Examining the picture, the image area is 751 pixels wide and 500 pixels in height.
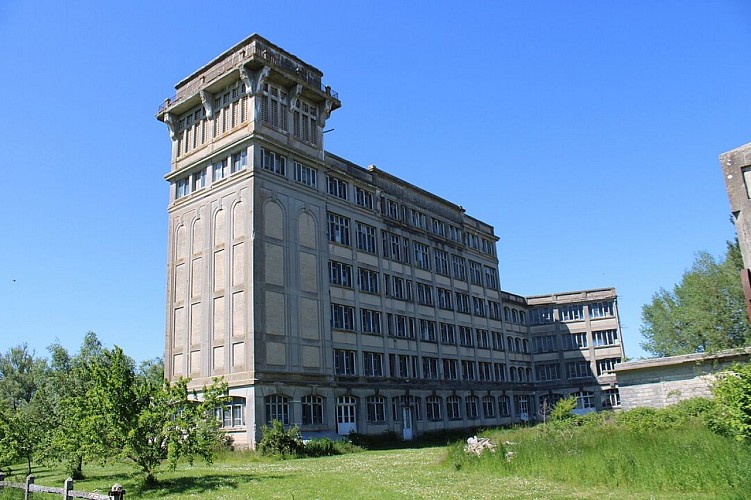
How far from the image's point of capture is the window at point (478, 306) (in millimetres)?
63469

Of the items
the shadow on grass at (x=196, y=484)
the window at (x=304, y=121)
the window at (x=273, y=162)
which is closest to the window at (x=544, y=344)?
the window at (x=304, y=121)

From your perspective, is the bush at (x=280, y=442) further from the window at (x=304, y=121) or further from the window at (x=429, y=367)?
the window at (x=304, y=121)

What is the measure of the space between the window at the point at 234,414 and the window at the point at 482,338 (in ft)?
103

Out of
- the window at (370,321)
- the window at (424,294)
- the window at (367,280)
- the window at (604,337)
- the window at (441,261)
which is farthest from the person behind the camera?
the window at (604,337)

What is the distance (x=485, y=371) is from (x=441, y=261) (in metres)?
12.7

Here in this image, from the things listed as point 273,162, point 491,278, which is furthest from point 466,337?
point 273,162

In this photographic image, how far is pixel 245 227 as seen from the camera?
40.1m

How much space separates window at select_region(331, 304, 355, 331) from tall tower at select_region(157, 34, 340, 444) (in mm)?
1926

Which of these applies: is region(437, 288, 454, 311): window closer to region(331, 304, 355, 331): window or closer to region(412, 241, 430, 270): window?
region(412, 241, 430, 270): window

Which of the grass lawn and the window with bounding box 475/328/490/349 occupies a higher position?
the window with bounding box 475/328/490/349

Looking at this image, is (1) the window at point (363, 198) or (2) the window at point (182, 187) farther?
(1) the window at point (363, 198)

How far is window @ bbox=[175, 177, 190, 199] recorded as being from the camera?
150ft

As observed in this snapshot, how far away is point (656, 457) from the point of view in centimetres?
1596

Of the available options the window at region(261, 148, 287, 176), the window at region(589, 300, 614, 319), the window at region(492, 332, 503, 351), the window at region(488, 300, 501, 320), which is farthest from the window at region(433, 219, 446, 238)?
the window at region(589, 300, 614, 319)
